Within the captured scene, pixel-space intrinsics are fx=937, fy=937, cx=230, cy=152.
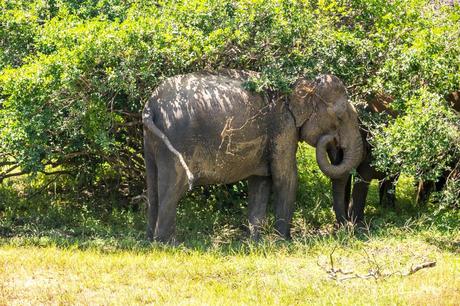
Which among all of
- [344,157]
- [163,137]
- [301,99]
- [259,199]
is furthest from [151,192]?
[344,157]

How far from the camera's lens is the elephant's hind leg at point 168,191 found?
444 inches

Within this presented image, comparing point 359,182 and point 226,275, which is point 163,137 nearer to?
point 226,275

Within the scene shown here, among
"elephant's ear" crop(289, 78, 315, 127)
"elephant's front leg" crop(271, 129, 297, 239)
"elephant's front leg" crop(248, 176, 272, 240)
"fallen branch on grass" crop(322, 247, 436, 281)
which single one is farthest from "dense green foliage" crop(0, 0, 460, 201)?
"fallen branch on grass" crop(322, 247, 436, 281)

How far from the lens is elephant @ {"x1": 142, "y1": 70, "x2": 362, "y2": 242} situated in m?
11.3

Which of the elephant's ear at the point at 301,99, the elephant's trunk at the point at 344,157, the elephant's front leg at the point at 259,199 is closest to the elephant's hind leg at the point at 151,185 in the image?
the elephant's front leg at the point at 259,199

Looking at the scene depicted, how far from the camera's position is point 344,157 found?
12.3 meters

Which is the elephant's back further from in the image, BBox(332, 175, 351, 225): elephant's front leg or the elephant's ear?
BBox(332, 175, 351, 225): elephant's front leg

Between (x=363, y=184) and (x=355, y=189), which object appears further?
(x=355, y=189)

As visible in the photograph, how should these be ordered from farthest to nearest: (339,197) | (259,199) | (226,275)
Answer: (339,197)
(259,199)
(226,275)

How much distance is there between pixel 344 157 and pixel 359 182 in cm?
77

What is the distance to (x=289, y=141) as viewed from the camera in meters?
11.9

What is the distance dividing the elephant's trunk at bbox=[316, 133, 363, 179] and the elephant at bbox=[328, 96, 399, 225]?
151mm

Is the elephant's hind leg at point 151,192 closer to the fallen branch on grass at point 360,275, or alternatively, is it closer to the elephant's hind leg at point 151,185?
the elephant's hind leg at point 151,185

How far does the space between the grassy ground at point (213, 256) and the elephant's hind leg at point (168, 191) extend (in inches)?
11.4
